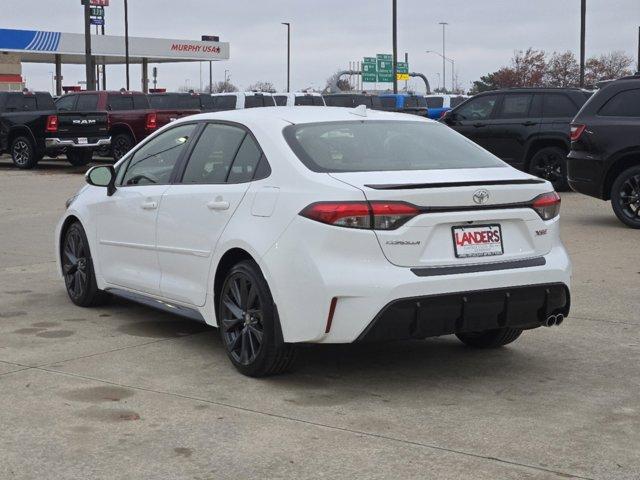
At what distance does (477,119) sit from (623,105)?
18.6 feet

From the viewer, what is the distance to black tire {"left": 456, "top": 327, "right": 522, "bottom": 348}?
6.81m

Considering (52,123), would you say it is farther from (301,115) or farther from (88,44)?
(301,115)

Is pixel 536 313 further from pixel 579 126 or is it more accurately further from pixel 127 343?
pixel 579 126

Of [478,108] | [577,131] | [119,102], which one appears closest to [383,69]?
Result: [119,102]

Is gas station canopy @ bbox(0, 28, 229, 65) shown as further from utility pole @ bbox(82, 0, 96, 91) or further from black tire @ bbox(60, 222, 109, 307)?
black tire @ bbox(60, 222, 109, 307)

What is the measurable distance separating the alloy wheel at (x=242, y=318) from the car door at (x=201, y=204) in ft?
0.98

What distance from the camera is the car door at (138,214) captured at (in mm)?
7250

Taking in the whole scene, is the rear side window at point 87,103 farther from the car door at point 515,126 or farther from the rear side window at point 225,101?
the car door at point 515,126

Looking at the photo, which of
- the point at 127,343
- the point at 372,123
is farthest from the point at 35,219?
the point at 372,123

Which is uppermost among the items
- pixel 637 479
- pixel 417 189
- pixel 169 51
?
pixel 169 51

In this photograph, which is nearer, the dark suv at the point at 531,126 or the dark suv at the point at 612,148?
the dark suv at the point at 612,148

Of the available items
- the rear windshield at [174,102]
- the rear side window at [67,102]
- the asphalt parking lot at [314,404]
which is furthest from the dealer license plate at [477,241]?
the rear windshield at [174,102]

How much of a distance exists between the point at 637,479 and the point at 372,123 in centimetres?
293

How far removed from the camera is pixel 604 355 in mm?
6742
